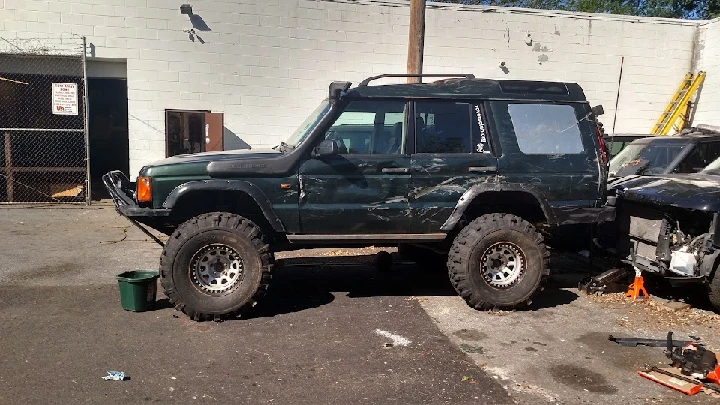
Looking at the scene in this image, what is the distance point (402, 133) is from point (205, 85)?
25.5 ft

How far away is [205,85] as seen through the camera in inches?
474

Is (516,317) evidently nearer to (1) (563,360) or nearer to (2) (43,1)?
(1) (563,360)

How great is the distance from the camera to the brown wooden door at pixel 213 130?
1153 centimetres

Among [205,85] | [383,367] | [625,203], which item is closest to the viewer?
[383,367]

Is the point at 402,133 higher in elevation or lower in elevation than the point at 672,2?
lower

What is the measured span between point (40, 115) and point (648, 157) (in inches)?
488

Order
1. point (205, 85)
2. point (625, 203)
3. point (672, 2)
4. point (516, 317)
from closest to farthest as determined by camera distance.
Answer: point (516, 317), point (625, 203), point (205, 85), point (672, 2)

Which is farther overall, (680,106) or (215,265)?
(680,106)

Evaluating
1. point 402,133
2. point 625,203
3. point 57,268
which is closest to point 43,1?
point 57,268

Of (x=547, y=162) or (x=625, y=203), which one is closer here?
(x=547, y=162)

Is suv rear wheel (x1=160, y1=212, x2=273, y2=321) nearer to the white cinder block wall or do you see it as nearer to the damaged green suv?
the damaged green suv

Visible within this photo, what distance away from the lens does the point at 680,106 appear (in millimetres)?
13742

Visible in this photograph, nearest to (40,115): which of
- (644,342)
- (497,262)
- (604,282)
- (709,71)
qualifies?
(497,262)

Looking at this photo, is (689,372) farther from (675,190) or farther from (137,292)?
(137,292)
